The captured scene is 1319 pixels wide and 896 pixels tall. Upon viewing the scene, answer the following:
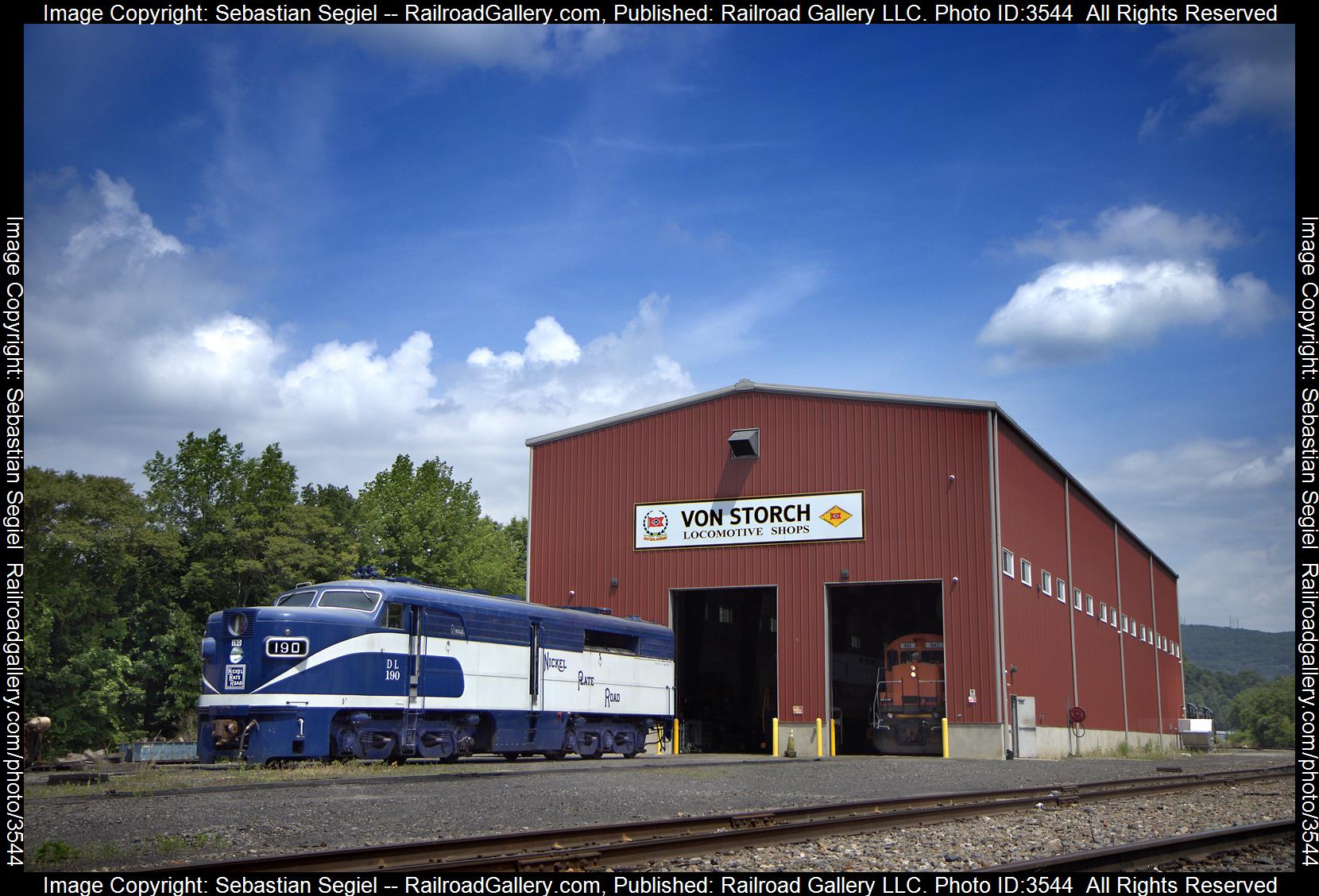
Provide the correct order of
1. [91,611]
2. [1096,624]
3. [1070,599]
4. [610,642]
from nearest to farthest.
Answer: [610,642] → [1070,599] → [1096,624] → [91,611]

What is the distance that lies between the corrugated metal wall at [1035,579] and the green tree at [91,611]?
36.3m

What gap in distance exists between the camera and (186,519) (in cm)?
5781

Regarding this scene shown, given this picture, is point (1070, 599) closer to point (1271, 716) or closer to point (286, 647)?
point (286, 647)

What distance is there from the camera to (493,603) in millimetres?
24906

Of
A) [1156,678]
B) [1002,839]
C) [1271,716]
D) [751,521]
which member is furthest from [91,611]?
[1271,716]

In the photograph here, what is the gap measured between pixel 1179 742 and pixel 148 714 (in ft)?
180

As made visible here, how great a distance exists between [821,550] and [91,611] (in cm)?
3430

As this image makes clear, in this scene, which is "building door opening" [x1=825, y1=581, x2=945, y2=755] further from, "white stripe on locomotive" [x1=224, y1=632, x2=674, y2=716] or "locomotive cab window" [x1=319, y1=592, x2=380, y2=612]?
"locomotive cab window" [x1=319, y1=592, x2=380, y2=612]

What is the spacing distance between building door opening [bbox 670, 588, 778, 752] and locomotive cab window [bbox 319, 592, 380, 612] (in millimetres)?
15778

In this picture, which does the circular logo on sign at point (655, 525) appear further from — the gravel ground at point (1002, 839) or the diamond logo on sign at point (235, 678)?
the gravel ground at point (1002, 839)

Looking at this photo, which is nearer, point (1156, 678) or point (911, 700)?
point (911, 700)

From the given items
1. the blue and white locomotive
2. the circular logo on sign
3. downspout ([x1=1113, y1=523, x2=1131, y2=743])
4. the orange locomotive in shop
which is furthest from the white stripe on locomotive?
downspout ([x1=1113, y1=523, x2=1131, y2=743])

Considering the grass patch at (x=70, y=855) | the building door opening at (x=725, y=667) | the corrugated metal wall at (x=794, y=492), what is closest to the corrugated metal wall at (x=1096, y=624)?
the corrugated metal wall at (x=794, y=492)

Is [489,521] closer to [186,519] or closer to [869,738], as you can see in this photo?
[186,519]
